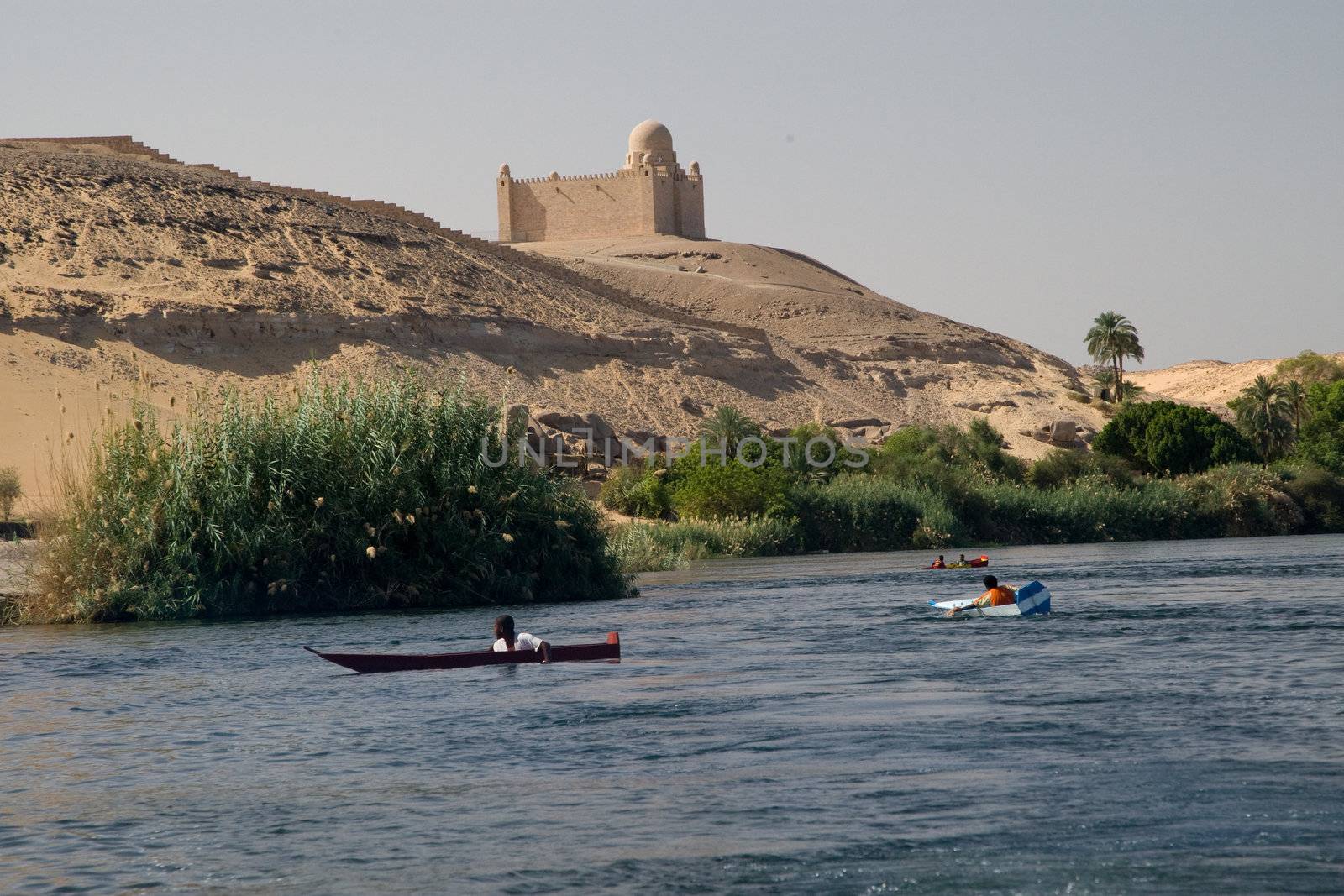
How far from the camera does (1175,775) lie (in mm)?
11656

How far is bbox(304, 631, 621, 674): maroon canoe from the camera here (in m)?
17.7

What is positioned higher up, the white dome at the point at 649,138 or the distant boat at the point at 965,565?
the white dome at the point at 649,138

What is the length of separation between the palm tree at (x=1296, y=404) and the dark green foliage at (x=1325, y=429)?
0.25 metres

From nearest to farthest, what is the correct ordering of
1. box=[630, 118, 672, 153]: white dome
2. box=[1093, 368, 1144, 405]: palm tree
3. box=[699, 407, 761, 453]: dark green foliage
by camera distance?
box=[699, 407, 761, 453]: dark green foliage, box=[1093, 368, 1144, 405]: palm tree, box=[630, 118, 672, 153]: white dome

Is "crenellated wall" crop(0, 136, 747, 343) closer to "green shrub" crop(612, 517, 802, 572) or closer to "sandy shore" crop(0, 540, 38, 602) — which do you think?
"green shrub" crop(612, 517, 802, 572)

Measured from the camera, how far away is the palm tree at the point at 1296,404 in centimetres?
7256

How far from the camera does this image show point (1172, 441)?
63.1 meters

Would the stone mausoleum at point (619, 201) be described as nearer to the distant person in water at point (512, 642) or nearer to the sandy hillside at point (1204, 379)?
the sandy hillside at point (1204, 379)

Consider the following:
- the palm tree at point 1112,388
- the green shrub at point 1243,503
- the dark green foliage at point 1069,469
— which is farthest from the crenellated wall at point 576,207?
Result: the green shrub at point 1243,503

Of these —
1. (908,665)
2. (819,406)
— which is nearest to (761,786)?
(908,665)

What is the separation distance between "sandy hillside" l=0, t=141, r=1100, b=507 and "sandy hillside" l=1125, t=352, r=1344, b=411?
55671mm

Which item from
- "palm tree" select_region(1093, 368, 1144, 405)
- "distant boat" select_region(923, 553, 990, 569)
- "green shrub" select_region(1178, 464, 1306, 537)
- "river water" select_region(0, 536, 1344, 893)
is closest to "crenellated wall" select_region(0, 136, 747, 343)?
"palm tree" select_region(1093, 368, 1144, 405)

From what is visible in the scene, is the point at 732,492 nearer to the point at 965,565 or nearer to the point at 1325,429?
the point at 965,565

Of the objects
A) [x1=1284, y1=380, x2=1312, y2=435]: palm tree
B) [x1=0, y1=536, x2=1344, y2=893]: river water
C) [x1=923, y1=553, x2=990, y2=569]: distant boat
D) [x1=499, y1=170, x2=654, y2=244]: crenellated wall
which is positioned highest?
[x1=499, y1=170, x2=654, y2=244]: crenellated wall
